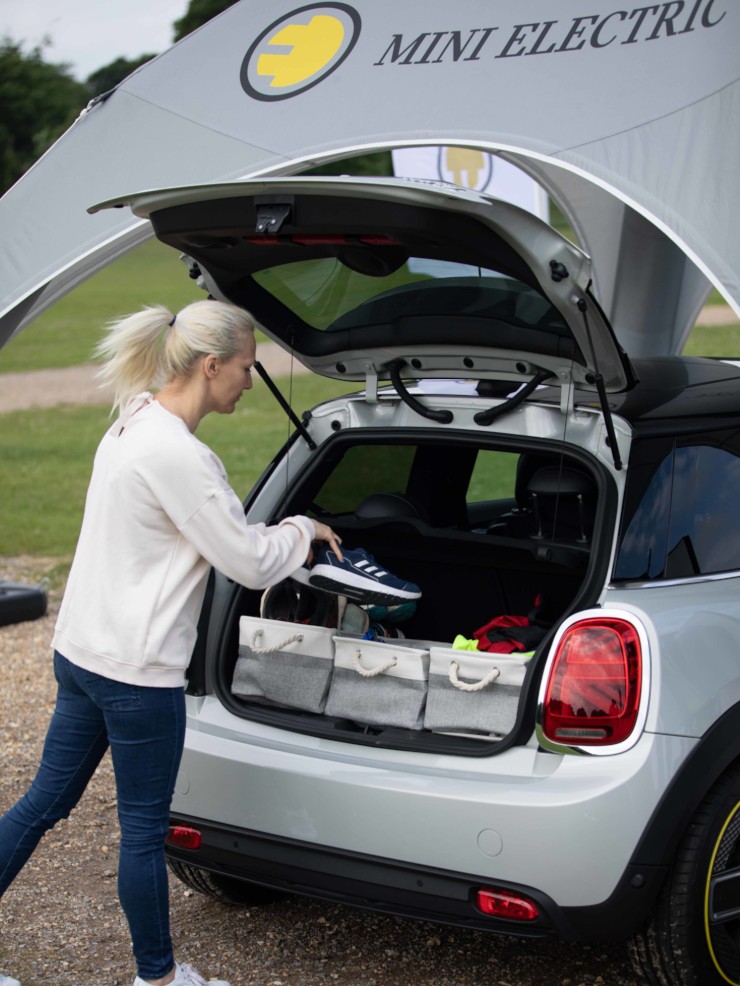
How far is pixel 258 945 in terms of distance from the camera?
383 centimetres

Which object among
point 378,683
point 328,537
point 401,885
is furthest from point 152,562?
point 401,885

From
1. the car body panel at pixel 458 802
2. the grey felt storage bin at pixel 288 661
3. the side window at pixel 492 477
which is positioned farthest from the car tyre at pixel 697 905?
the side window at pixel 492 477

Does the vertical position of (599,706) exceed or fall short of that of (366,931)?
it exceeds it

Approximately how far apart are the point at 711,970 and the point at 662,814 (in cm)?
52

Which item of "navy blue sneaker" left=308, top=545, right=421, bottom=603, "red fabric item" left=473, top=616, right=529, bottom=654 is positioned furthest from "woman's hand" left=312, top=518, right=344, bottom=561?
"red fabric item" left=473, top=616, right=529, bottom=654

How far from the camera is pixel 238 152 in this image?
16.3ft

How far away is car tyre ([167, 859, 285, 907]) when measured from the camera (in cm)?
→ 390

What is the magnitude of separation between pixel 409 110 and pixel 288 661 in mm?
2217

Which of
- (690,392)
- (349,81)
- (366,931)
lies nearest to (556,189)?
(349,81)

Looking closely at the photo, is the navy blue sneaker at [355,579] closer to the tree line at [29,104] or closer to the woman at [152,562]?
the woman at [152,562]

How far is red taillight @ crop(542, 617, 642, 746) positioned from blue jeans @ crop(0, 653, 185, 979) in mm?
934

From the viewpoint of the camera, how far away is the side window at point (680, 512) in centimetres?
331

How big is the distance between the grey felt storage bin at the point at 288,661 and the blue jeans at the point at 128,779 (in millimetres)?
386

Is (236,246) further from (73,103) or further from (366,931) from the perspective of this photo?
(73,103)
